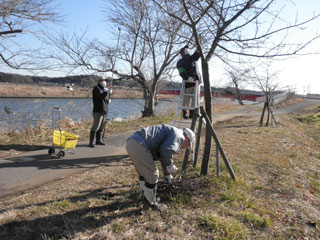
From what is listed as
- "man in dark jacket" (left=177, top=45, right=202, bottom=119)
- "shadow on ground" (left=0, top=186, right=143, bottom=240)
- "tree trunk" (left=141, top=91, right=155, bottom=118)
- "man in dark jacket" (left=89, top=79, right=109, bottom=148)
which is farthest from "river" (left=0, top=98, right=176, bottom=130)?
"shadow on ground" (left=0, top=186, right=143, bottom=240)

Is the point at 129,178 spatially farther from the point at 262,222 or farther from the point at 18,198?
the point at 262,222

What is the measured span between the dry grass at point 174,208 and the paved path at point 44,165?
0.33 meters

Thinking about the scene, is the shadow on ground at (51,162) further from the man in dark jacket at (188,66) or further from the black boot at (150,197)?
the man in dark jacket at (188,66)

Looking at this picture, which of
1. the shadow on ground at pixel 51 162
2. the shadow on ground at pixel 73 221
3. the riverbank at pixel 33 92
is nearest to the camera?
the shadow on ground at pixel 73 221

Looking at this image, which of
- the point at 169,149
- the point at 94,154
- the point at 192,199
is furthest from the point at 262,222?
the point at 94,154

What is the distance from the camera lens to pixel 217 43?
14.8 ft

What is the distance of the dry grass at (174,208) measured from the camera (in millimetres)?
2900

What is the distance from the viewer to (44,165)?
527 centimetres

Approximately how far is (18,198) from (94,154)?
2758mm

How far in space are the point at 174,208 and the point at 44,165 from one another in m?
3.45

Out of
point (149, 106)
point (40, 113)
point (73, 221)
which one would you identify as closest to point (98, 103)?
point (73, 221)

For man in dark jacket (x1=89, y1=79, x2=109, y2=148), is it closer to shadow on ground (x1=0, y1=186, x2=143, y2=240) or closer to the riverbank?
shadow on ground (x1=0, y1=186, x2=143, y2=240)

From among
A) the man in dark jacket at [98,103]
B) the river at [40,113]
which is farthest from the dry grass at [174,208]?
the river at [40,113]

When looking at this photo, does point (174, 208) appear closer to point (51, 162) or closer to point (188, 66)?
point (51, 162)
